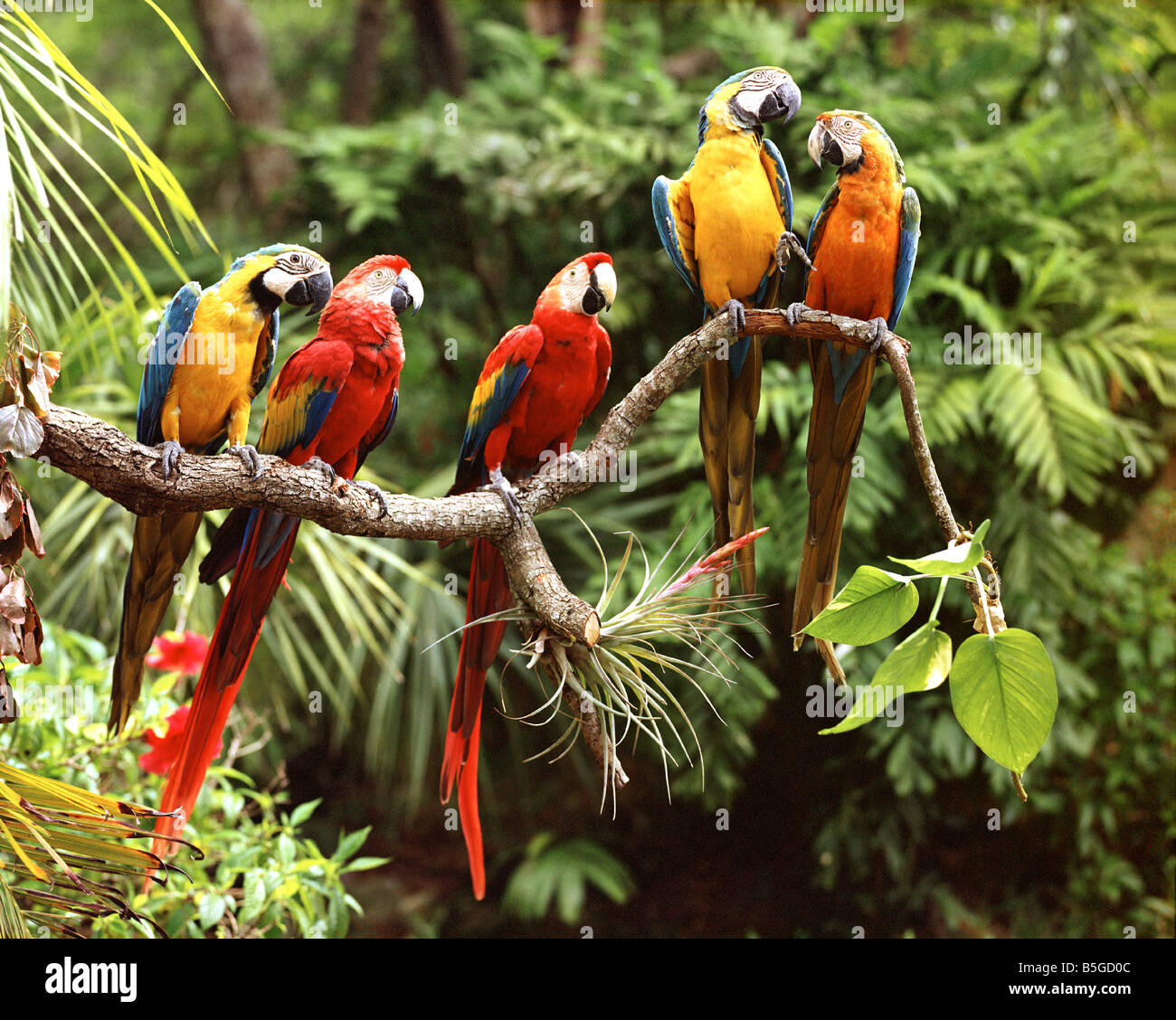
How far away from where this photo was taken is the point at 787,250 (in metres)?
1.44

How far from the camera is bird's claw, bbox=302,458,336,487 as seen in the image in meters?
1.36

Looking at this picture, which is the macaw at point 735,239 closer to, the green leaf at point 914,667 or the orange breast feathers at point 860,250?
the orange breast feathers at point 860,250

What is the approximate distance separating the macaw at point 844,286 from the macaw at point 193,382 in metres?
0.78

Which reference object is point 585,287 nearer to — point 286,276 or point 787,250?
point 787,250

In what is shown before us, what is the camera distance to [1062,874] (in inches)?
116

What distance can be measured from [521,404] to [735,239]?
0.43 m

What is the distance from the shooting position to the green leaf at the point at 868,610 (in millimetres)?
1246

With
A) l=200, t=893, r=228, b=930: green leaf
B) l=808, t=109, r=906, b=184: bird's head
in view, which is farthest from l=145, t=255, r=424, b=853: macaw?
l=808, t=109, r=906, b=184: bird's head

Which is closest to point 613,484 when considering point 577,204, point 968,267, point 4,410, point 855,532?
point 855,532

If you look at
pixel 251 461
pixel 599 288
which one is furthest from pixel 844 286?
pixel 251 461

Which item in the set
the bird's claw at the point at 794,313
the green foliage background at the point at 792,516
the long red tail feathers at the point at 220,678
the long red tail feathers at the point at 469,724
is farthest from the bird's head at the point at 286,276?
the green foliage background at the point at 792,516
